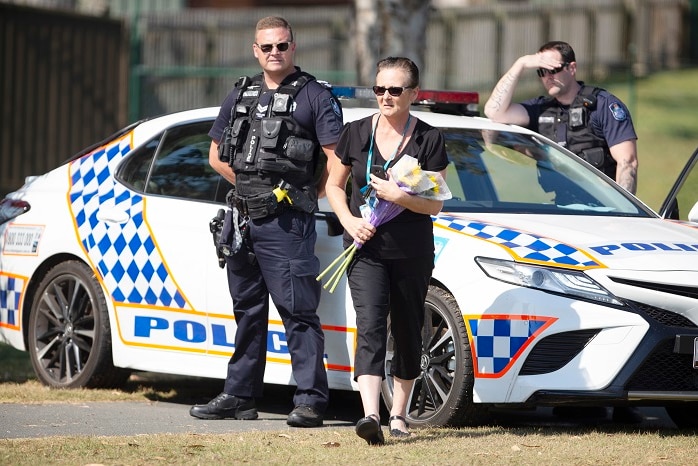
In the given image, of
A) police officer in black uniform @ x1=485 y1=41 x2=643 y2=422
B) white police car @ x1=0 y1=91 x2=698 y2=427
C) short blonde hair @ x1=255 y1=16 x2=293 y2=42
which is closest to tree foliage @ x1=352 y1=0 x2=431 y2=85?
police officer in black uniform @ x1=485 y1=41 x2=643 y2=422

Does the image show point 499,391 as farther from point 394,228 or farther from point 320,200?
point 320,200

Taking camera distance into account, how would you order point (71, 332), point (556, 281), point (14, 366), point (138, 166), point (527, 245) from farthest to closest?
point (14, 366) < point (71, 332) < point (138, 166) < point (527, 245) < point (556, 281)

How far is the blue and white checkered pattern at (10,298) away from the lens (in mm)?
8137

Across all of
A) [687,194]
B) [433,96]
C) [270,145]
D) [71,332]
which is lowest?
[71,332]

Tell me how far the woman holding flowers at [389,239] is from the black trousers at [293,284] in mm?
551

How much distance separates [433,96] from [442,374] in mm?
1988

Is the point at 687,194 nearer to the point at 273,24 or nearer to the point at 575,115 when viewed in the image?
the point at 575,115

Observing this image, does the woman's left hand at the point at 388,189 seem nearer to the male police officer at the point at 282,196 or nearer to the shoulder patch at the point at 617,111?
the male police officer at the point at 282,196

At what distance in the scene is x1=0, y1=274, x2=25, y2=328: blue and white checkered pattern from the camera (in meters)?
8.14

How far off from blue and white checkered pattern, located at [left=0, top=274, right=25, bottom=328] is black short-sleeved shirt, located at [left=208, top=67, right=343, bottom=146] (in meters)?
2.26

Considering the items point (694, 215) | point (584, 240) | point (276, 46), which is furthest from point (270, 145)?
point (694, 215)

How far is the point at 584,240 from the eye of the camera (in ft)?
21.0

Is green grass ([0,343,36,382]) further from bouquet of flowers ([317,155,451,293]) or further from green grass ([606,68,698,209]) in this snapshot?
green grass ([606,68,698,209])

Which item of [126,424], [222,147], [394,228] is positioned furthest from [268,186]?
[126,424]
